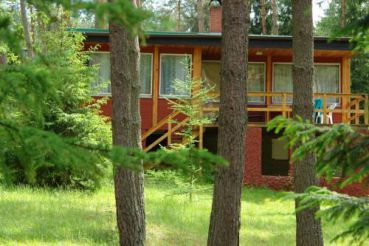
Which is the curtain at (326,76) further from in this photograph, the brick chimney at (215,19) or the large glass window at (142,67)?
the large glass window at (142,67)

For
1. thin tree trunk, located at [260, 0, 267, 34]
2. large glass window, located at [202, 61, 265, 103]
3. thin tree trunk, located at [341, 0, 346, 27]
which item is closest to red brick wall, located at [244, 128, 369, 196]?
large glass window, located at [202, 61, 265, 103]

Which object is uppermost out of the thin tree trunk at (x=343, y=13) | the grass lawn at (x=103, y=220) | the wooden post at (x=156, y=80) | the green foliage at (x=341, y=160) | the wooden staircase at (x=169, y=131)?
the thin tree trunk at (x=343, y=13)

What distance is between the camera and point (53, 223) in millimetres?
9211

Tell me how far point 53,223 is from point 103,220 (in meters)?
0.87

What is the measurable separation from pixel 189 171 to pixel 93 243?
6.06 meters

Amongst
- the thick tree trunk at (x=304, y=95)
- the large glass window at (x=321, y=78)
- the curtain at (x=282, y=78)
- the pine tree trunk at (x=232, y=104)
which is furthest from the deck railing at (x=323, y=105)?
the pine tree trunk at (x=232, y=104)

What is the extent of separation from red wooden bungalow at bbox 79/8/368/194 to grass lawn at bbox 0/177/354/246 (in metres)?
3.98

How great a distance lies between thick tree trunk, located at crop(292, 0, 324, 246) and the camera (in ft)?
24.6

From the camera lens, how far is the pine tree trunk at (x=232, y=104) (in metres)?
6.50

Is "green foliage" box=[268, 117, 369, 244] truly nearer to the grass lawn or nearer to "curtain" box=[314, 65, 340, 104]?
the grass lawn

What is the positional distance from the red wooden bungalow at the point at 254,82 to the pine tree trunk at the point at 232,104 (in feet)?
29.9

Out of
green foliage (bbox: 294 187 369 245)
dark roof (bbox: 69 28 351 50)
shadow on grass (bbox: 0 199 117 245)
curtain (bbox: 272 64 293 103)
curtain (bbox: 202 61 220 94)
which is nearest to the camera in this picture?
green foliage (bbox: 294 187 369 245)

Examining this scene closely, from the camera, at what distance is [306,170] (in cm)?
744

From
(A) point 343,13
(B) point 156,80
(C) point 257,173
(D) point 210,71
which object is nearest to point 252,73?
(D) point 210,71
